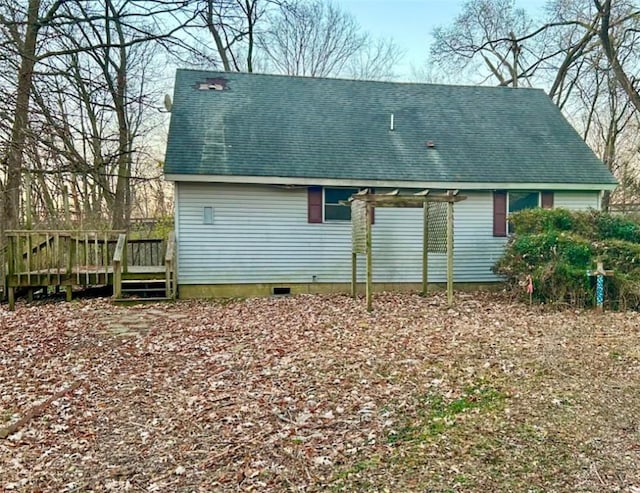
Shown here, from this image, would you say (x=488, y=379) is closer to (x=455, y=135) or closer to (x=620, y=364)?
(x=620, y=364)

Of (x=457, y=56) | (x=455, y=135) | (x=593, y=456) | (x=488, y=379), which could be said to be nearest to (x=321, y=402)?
(x=488, y=379)

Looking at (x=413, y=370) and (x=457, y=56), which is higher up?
(x=457, y=56)

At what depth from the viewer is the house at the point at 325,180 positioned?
1044cm

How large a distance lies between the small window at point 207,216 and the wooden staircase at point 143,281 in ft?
2.45

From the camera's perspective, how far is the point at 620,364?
16.7 feet

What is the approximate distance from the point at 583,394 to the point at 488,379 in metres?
0.80

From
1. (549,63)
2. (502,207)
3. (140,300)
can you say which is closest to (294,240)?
(140,300)

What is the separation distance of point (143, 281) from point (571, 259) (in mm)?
8292

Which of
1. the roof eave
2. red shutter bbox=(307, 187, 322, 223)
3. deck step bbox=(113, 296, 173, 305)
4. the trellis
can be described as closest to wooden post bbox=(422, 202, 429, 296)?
the trellis

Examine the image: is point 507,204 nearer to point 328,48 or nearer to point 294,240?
point 294,240

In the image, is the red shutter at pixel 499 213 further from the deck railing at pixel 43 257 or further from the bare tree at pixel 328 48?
the bare tree at pixel 328 48

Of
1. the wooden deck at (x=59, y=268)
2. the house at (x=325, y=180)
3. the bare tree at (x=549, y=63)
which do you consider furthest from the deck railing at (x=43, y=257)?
the bare tree at (x=549, y=63)

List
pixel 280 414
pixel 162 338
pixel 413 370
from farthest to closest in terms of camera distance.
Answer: pixel 162 338
pixel 413 370
pixel 280 414

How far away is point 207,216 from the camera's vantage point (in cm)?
1038
